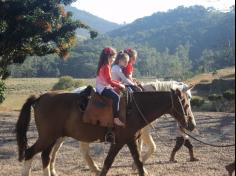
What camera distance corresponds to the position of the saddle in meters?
6.76

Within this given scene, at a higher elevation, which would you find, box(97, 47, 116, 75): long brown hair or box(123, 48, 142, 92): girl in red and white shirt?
box(97, 47, 116, 75): long brown hair

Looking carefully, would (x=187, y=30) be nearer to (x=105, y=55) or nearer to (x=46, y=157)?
(x=105, y=55)

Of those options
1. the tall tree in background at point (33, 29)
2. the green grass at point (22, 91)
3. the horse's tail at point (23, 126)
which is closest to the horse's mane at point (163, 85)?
the horse's tail at point (23, 126)

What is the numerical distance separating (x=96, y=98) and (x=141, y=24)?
175 m

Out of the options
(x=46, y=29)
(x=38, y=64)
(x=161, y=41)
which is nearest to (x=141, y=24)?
(x=161, y=41)

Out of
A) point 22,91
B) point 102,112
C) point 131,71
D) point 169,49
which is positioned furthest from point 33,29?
point 169,49

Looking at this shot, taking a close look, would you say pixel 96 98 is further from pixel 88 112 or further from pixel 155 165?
pixel 155 165

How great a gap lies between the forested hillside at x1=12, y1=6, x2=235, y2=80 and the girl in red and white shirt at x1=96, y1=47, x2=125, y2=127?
129ft

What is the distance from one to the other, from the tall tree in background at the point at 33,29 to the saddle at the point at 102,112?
968cm

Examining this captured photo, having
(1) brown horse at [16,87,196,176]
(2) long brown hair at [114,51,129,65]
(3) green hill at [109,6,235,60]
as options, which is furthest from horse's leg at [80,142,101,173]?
Result: (3) green hill at [109,6,235,60]

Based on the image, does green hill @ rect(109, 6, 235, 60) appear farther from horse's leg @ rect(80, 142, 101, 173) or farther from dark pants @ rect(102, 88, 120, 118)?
dark pants @ rect(102, 88, 120, 118)

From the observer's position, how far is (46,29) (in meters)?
16.1

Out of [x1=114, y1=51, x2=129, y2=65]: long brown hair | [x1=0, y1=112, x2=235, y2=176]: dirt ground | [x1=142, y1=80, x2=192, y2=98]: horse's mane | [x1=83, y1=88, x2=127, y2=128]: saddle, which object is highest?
[x1=114, y1=51, x2=129, y2=65]: long brown hair

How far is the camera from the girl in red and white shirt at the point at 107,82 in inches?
266
